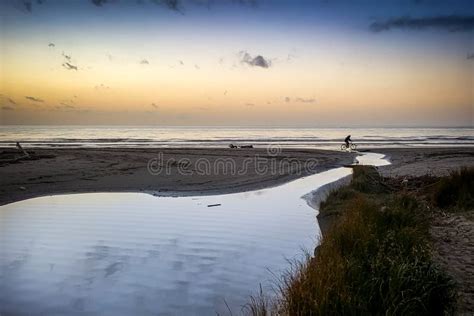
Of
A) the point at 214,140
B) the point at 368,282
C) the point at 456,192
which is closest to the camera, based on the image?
the point at 368,282

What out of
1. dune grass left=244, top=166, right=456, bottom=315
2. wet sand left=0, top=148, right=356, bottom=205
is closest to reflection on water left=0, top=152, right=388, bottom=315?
dune grass left=244, top=166, right=456, bottom=315

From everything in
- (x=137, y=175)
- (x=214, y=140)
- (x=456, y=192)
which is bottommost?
(x=137, y=175)

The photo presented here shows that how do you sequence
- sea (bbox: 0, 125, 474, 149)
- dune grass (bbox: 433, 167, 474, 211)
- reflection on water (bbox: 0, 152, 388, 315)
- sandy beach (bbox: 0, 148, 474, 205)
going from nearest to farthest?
reflection on water (bbox: 0, 152, 388, 315)
dune grass (bbox: 433, 167, 474, 211)
sandy beach (bbox: 0, 148, 474, 205)
sea (bbox: 0, 125, 474, 149)

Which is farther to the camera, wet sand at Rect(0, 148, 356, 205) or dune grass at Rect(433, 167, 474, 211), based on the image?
wet sand at Rect(0, 148, 356, 205)

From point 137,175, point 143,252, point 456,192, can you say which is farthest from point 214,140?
point 143,252

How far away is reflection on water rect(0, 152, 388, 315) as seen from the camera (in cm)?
613

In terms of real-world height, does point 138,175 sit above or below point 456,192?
below

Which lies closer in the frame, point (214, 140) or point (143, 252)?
Result: point (143, 252)

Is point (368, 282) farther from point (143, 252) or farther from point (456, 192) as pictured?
point (456, 192)

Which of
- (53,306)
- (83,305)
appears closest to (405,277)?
(83,305)

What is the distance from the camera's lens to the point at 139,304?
5953 mm

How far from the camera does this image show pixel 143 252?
27.8 ft

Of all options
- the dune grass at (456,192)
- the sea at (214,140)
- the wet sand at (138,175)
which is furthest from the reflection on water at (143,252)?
the sea at (214,140)

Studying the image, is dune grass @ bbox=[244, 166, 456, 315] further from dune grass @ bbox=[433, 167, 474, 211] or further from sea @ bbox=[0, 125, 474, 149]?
sea @ bbox=[0, 125, 474, 149]
